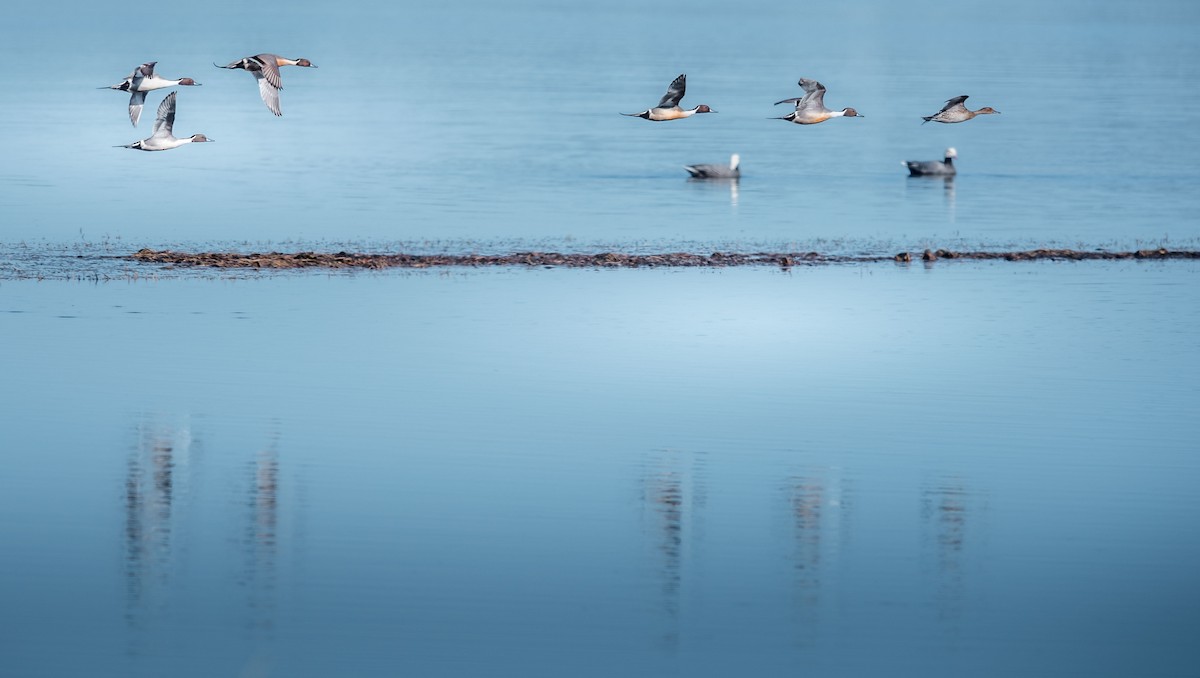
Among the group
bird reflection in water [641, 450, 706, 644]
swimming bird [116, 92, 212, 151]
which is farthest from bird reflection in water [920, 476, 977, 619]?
swimming bird [116, 92, 212, 151]

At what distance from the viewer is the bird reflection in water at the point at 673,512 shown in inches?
621

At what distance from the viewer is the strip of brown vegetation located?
3222 cm

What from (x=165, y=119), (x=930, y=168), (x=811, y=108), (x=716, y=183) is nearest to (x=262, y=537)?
(x=165, y=119)

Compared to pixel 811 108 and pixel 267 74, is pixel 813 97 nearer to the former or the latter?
pixel 811 108

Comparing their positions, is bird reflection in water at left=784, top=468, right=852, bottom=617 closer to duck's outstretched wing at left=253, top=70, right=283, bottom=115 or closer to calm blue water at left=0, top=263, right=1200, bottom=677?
calm blue water at left=0, top=263, right=1200, bottom=677

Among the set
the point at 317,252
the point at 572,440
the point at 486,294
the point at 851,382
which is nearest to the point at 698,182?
the point at 317,252

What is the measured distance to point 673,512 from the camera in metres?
17.6

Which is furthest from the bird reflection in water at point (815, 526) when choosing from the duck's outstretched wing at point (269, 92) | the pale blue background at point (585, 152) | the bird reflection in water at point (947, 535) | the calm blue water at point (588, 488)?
the pale blue background at point (585, 152)

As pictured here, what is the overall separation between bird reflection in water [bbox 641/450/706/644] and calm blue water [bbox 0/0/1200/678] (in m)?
0.06

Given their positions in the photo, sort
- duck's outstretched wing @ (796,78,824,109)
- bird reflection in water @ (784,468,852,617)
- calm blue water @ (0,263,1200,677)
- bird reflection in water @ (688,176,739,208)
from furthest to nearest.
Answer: bird reflection in water @ (688,176,739,208)
duck's outstretched wing @ (796,78,824,109)
bird reflection in water @ (784,468,852,617)
calm blue water @ (0,263,1200,677)

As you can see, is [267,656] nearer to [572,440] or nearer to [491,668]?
[491,668]

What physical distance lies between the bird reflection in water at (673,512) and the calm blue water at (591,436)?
6cm

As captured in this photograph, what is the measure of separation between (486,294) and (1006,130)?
41.4 m

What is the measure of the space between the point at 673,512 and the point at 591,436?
2964 mm
